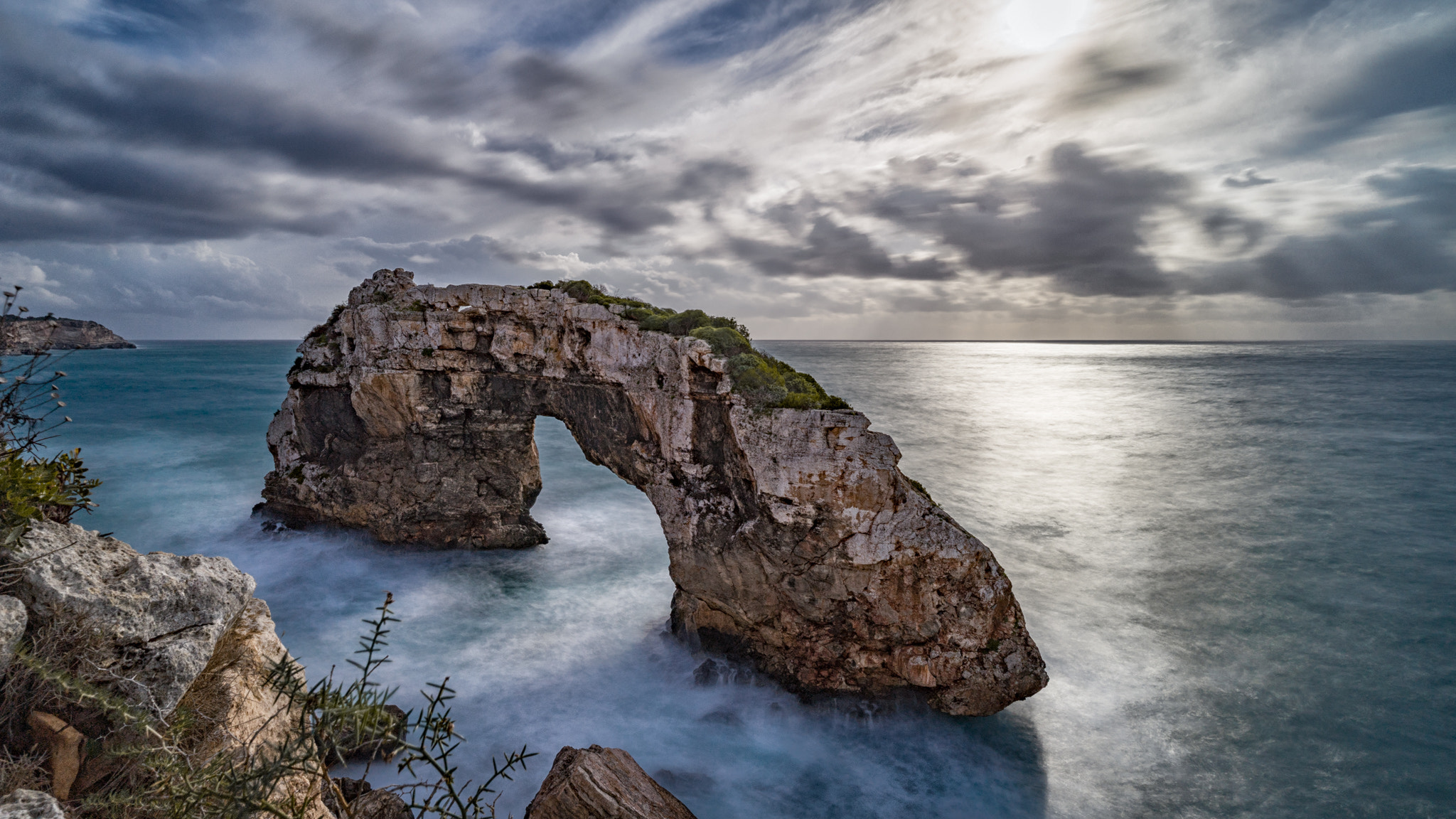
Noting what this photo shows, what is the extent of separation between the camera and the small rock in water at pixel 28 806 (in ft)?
9.59

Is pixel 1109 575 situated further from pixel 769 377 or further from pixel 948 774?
pixel 769 377

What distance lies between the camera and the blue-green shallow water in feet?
34.9

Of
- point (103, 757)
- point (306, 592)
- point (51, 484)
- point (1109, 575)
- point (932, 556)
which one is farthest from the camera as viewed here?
point (1109, 575)

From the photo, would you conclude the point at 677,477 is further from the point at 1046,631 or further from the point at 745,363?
the point at 1046,631

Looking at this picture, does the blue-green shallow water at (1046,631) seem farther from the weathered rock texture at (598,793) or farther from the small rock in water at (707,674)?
the weathered rock texture at (598,793)

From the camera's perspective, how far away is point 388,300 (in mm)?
16000

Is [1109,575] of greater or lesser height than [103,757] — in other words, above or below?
below

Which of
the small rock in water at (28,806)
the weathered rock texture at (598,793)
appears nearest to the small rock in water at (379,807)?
the weathered rock texture at (598,793)

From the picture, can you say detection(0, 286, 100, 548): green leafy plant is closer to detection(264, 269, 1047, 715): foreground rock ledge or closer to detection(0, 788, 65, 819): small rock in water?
detection(0, 788, 65, 819): small rock in water

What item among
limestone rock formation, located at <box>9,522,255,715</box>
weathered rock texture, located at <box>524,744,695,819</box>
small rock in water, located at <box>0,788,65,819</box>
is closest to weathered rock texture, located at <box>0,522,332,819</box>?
limestone rock formation, located at <box>9,522,255,715</box>

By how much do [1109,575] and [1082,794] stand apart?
38.2ft

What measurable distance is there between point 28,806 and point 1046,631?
59.4ft

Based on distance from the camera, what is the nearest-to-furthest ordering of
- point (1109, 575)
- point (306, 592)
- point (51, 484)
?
point (51, 484)
point (306, 592)
point (1109, 575)

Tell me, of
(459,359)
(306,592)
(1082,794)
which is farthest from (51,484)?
(1082,794)
